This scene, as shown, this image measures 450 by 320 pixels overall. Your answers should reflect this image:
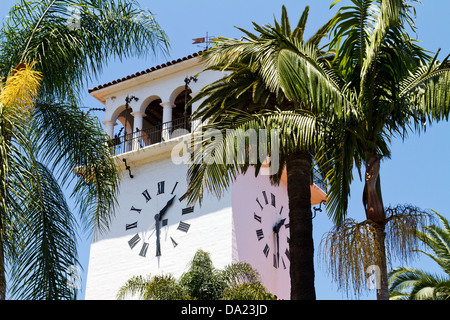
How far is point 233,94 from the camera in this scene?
61.9 ft

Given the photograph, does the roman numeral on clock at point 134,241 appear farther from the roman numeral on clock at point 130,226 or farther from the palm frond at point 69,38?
the palm frond at point 69,38

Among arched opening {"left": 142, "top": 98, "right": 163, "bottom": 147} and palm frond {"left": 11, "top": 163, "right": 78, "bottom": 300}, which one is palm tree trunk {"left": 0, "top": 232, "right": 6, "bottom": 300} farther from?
arched opening {"left": 142, "top": 98, "right": 163, "bottom": 147}

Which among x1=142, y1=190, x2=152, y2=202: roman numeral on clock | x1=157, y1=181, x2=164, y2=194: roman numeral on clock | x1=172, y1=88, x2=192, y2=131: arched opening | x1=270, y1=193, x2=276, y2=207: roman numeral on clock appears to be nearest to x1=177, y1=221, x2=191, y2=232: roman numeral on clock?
x1=157, y1=181, x2=164, y2=194: roman numeral on clock

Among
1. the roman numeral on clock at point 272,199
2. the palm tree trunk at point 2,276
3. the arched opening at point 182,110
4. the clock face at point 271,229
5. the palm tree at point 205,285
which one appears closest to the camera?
the palm tree trunk at point 2,276

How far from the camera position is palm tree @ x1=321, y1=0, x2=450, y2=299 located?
15.0m

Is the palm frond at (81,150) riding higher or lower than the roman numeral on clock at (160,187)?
lower

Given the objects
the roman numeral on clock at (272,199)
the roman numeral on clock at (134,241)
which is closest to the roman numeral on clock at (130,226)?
the roman numeral on clock at (134,241)

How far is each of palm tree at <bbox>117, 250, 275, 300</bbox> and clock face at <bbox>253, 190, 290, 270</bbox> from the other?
9.91ft

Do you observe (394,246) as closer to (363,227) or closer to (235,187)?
(363,227)

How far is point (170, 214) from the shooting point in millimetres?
31344

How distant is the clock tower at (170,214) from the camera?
99.5 feet

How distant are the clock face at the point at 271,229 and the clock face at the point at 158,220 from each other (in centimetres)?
238

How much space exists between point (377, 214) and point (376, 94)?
2.38 m

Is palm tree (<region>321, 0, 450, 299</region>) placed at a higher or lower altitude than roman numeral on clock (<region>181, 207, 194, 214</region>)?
lower
